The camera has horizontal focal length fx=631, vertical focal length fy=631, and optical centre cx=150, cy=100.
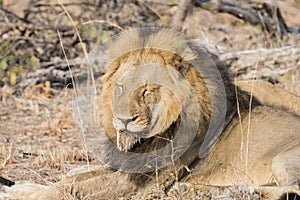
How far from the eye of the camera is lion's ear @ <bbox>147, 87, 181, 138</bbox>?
383 centimetres

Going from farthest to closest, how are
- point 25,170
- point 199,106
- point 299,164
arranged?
point 25,170, point 199,106, point 299,164

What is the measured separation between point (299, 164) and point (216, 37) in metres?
5.61

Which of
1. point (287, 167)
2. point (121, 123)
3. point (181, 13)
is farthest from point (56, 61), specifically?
point (287, 167)

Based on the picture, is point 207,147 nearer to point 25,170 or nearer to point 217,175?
point 217,175

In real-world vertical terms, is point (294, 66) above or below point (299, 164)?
below

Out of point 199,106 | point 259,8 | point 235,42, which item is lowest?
point 235,42

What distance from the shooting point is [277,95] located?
511cm

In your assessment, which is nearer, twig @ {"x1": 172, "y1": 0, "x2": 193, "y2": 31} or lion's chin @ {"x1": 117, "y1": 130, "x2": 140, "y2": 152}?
lion's chin @ {"x1": 117, "y1": 130, "x2": 140, "y2": 152}

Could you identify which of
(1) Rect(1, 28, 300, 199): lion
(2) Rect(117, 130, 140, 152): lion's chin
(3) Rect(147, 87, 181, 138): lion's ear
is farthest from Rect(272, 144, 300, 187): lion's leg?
(2) Rect(117, 130, 140, 152): lion's chin

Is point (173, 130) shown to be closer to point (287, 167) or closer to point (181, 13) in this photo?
point (287, 167)

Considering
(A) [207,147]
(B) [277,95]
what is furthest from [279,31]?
(A) [207,147]

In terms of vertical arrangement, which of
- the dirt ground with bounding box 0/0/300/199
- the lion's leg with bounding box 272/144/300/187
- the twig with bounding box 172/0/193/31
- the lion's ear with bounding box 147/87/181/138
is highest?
the lion's ear with bounding box 147/87/181/138

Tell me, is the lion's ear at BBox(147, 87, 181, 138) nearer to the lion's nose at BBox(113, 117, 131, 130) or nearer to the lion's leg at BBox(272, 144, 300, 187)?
the lion's nose at BBox(113, 117, 131, 130)

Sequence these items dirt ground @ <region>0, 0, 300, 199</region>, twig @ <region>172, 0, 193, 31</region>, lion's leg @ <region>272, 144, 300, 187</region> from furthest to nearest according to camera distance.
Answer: twig @ <region>172, 0, 193, 31</region> → dirt ground @ <region>0, 0, 300, 199</region> → lion's leg @ <region>272, 144, 300, 187</region>
